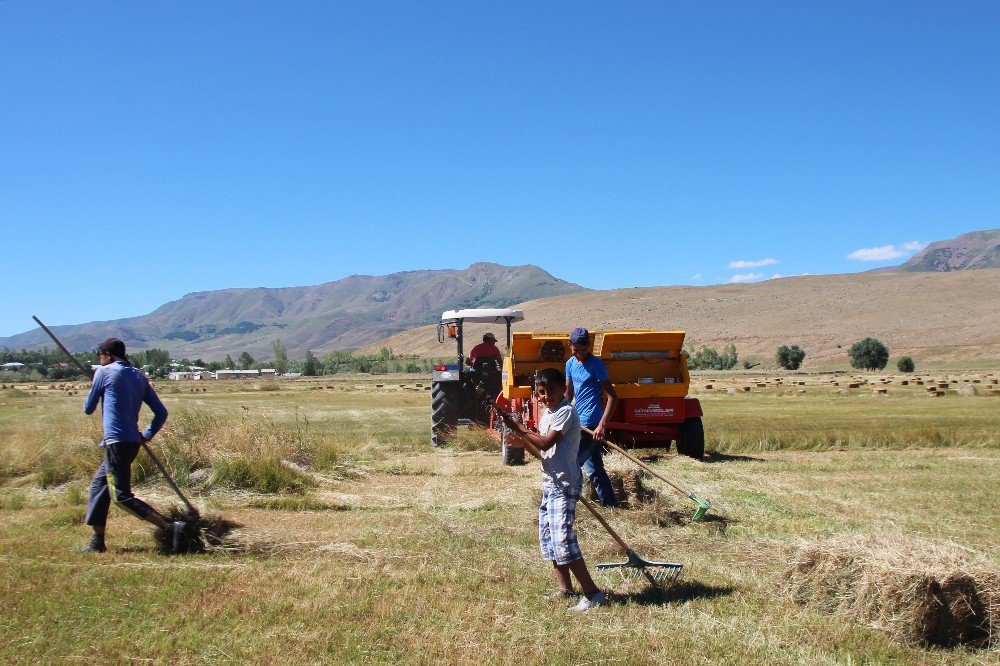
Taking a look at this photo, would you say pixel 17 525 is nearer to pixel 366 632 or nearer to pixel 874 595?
pixel 366 632

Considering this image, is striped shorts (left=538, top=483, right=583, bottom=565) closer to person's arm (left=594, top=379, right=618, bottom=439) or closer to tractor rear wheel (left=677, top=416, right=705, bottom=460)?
person's arm (left=594, top=379, right=618, bottom=439)

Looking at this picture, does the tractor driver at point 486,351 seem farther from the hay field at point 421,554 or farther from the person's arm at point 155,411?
the person's arm at point 155,411

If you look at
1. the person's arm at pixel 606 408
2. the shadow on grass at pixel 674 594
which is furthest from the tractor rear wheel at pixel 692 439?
the shadow on grass at pixel 674 594

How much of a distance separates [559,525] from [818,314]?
118213 mm

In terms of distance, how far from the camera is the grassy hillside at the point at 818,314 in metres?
90.2

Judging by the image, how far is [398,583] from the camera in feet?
19.3

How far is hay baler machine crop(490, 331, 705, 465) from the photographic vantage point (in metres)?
12.3

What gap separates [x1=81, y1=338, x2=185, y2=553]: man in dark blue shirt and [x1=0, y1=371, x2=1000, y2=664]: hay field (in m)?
0.29

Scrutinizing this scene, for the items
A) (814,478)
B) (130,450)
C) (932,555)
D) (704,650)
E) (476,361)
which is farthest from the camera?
(476,361)

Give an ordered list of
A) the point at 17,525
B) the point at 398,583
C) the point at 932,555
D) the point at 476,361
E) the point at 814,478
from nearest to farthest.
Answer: the point at 932,555
the point at 398,583
the point at 17,525
the point at 814,478
the point at 476,361

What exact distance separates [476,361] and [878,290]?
4933 inches

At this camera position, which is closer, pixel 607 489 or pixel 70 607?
pixel 70 607

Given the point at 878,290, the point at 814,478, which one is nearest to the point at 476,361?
the point at 814,478

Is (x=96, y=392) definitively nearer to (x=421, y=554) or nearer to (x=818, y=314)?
(x=421, y=554)
